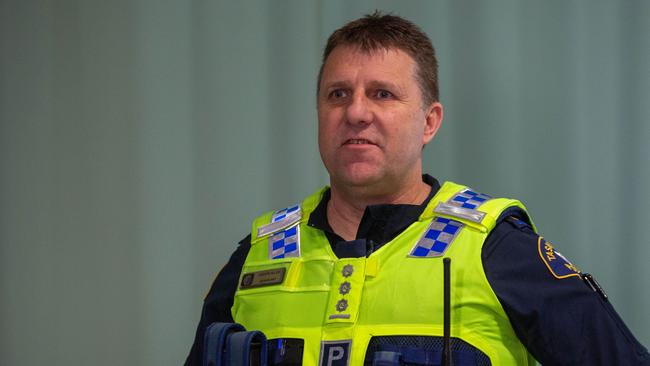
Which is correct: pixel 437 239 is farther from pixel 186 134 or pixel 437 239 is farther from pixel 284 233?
pixel 186 134

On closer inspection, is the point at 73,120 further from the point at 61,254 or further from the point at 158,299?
the point at 158,299

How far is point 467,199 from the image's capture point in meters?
1.56

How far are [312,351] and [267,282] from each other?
0.61 ft

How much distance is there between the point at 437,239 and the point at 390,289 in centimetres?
12

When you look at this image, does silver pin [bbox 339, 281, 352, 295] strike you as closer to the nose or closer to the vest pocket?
the vest pocket

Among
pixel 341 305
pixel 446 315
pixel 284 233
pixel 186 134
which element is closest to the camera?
pixel 446 315

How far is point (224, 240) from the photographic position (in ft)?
7.53

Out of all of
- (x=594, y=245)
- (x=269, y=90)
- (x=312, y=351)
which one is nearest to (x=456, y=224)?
(x=312, y=351)

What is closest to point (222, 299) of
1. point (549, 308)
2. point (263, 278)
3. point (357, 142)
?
point (263, 278)

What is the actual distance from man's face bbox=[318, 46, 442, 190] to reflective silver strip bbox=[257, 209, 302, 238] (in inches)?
5.3

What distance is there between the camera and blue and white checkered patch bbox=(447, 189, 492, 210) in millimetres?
1528

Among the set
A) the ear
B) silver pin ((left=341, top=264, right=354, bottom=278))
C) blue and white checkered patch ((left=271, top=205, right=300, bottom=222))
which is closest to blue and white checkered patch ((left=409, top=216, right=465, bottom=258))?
silver pin ((left=341, top=264, right=354, bottom=278))

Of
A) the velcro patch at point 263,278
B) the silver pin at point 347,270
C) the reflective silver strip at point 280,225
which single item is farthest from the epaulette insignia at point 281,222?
the silver pin at point 347,270

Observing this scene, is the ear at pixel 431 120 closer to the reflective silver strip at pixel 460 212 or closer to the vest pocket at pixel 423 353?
the reflective silver strip at pixel 460 212
